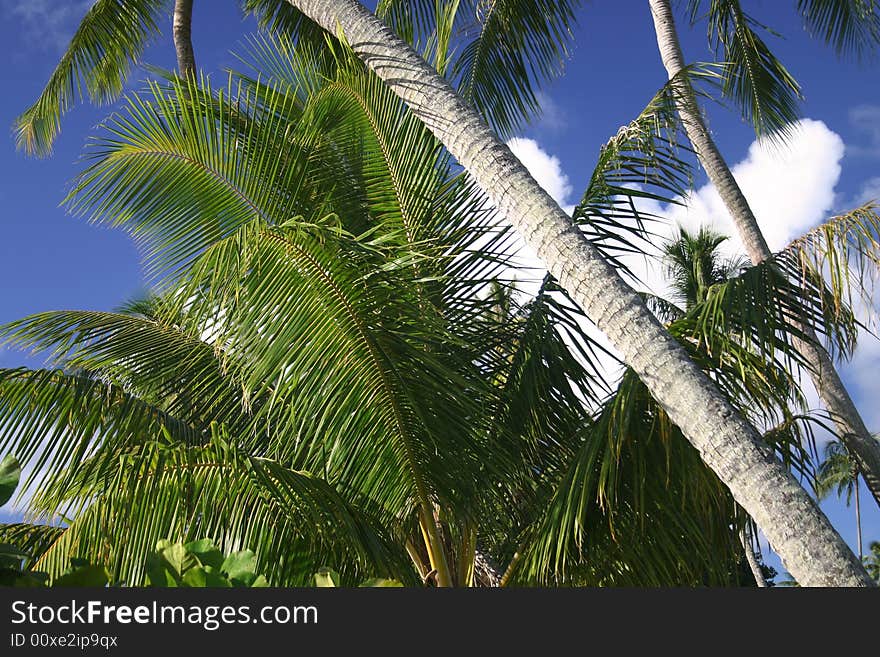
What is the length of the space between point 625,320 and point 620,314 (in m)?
0.04

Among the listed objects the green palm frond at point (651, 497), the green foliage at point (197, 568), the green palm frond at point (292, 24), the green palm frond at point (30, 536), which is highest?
the green palm frond at point (292, 24)

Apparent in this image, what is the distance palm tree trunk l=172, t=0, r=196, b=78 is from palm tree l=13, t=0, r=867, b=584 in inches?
223

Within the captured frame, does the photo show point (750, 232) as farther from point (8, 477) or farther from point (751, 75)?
point (8, 477)

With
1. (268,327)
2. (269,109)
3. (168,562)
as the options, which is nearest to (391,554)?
(268,327)

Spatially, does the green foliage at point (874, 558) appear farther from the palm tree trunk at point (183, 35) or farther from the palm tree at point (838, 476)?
the palm tree trunk at point (183, 35)

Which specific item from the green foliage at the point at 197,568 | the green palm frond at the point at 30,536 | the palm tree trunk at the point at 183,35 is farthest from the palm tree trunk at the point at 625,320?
the palm tree trunk at the point at 183,35

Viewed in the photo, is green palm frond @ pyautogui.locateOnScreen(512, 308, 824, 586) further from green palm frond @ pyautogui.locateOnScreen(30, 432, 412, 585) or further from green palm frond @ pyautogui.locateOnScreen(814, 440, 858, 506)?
green palm frond @ pyautogui.locateOnScreen(814, 440, 858, 506)

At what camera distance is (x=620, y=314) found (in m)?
3.52

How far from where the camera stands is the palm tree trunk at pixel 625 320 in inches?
118

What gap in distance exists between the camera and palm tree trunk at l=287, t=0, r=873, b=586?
299 cm

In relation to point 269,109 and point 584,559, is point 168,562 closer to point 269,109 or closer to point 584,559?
point 584,559

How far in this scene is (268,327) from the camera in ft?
13.1

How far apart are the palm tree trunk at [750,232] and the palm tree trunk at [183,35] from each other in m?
5.58

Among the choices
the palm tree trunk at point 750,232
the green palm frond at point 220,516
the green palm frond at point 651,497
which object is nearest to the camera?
the green palm frond at point 220,516
